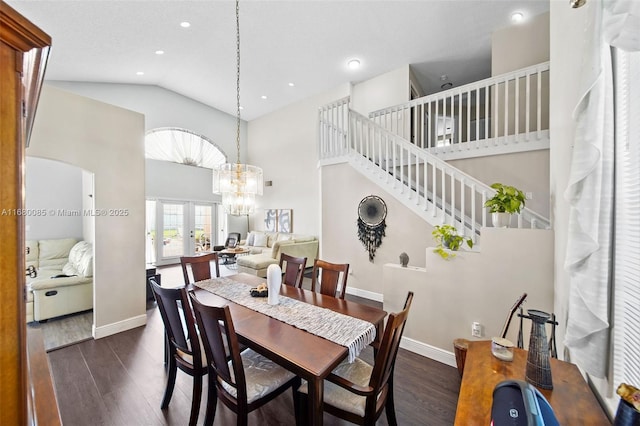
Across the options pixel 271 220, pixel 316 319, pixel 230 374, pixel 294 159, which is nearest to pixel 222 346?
pixel 230 374

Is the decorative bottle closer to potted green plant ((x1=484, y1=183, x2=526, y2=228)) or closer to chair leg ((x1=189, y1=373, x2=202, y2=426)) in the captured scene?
chair leg ((x1=189, y1=373, x2=202, y2=426))

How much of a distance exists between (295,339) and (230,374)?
484 mm

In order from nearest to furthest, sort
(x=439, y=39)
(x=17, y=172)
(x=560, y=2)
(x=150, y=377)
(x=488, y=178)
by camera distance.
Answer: (x=17, y=172), (x=560, y=2), (x=150, y=377), (x=488, y=178), (x=439, y=39)

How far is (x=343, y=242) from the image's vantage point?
4.79 metres

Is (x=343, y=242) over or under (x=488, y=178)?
under

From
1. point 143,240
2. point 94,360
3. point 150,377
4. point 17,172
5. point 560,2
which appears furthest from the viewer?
point 143,240

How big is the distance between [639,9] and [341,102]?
180 inches

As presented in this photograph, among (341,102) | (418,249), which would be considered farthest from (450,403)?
(341,102)

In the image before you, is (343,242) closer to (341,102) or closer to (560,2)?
(341,102)

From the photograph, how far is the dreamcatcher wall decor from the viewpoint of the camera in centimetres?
432

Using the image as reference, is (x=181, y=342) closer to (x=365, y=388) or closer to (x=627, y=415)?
(x=365, y=388)

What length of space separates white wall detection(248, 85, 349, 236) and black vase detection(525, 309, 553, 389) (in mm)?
5853

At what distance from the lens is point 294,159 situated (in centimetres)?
754

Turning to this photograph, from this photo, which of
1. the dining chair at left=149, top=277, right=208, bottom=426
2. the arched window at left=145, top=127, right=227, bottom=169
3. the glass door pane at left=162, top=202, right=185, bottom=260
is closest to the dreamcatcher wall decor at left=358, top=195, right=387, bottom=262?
the dining chair at left=149, top=277, right=208, bottom=426
